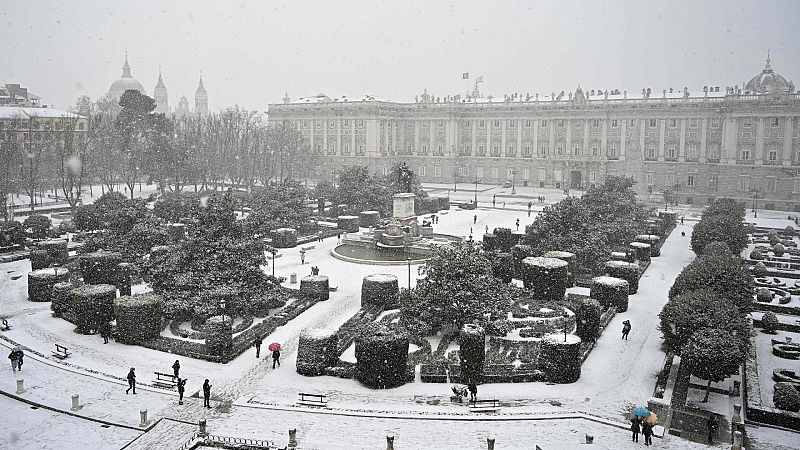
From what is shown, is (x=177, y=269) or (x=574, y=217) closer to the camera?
(x=177, y=269)

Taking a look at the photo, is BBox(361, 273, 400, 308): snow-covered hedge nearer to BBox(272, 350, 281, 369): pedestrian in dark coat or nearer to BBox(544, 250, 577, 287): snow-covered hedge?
BBox(272, 350, 281, 369): pedestrian in dark coat

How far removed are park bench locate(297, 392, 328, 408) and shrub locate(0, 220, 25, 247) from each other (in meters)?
32.7

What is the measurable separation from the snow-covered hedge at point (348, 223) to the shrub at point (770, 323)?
1212 inches

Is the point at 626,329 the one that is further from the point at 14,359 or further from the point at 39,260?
the point at 39,260

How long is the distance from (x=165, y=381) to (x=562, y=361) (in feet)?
46.3

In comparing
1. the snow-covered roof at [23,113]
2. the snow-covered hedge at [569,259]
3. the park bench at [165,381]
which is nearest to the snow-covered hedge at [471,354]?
the park bench at [165,381]

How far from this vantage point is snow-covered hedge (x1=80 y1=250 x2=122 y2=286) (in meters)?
32.9

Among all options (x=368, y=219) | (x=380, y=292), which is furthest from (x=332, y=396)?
(x=368, y=219)

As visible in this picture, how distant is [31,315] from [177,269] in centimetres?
749

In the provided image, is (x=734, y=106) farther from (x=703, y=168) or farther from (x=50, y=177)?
(x=50, y=177)

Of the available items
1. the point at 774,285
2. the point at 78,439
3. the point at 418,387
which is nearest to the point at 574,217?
the point at 774,285

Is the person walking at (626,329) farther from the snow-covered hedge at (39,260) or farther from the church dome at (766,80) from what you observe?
the church dome at (766,80)

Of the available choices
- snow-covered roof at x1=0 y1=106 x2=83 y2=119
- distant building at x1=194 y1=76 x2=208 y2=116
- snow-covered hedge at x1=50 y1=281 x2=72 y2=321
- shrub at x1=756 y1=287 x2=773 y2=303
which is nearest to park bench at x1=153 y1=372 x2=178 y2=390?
snow-covered hedge at x1=50 y1=281 x2=72 y2=321

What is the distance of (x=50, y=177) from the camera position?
244ft
